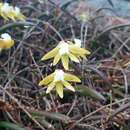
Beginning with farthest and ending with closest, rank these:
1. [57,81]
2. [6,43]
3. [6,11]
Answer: [6,11] < [6,43] < [57,81]

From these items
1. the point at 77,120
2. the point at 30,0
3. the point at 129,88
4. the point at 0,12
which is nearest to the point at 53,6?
the point at 30,0

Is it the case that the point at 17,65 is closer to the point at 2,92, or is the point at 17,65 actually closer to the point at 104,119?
the point at 2,92

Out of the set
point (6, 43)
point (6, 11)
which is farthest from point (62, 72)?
point (6, 11)

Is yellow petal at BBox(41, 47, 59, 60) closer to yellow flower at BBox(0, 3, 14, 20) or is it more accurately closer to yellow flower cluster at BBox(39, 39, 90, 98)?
yellow flower cluster at BBox(39, 39, 90, 98)

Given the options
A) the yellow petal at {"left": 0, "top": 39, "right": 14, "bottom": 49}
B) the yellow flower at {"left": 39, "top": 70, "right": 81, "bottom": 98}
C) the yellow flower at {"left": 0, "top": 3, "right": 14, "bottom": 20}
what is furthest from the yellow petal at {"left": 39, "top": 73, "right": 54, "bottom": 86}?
the yellow flower at {"left": 0, "top": 3, "right": 14, "bottom": 20}

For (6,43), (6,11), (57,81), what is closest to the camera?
(57,81)

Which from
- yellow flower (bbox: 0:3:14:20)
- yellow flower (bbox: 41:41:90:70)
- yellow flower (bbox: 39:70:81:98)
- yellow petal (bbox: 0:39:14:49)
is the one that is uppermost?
yellow flower (bbox: 0:3:14:20)

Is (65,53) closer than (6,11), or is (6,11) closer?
(65,53)

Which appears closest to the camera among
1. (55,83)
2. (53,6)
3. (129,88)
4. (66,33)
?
(55,83)

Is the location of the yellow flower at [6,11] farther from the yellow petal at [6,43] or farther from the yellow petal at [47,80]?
the yellow petal at [47,80]

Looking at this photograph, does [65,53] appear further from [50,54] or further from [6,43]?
[6,43]

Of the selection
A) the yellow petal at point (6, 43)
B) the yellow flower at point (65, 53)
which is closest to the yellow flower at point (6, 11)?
the yellow petal at point (6, 43)
